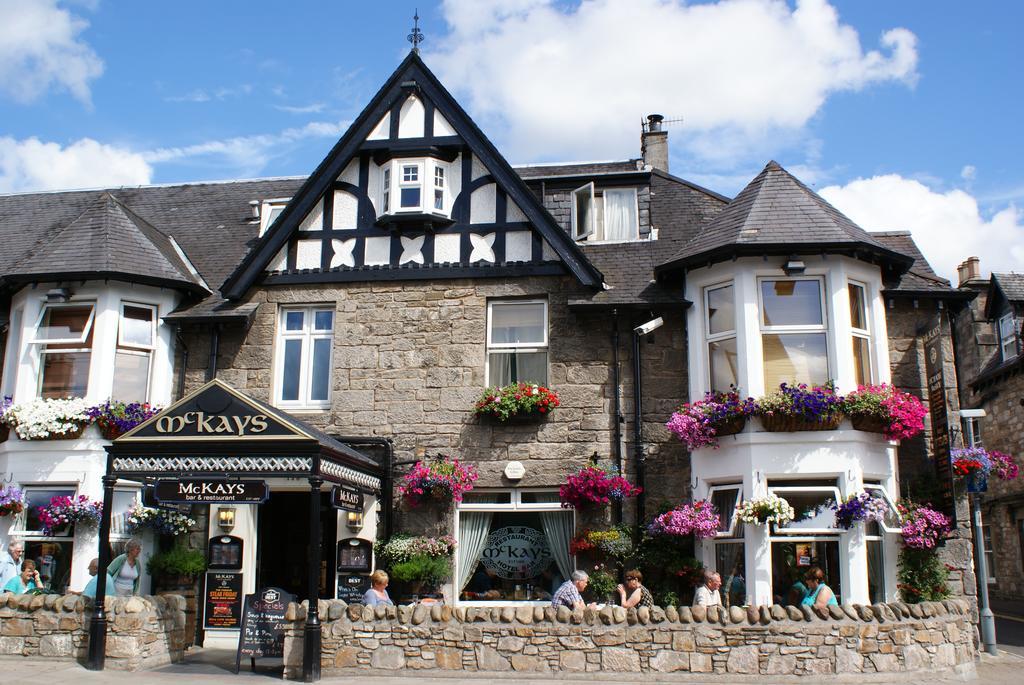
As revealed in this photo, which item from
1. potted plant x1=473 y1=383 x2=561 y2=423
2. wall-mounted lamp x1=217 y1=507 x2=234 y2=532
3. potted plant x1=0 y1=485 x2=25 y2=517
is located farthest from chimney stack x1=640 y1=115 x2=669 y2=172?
potted plant x1=0 y1=485 x2=25 y2=517

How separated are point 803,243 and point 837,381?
1986 mm

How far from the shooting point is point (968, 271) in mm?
33406

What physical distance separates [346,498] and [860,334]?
773 centimetres

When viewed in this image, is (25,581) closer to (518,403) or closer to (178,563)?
(178,563)

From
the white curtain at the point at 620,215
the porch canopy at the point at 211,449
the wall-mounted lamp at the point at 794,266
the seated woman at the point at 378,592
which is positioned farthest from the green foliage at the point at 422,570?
the wall-mounted lamp at the point at 794,266

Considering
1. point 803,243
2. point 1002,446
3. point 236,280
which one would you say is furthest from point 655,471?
point 1002,446

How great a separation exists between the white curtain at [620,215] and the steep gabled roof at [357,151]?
2.10 meters

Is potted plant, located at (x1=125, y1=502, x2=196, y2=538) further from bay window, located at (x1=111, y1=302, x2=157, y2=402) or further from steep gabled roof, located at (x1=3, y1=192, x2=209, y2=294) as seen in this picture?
steep gabled roof, located at (x1=3, y1=192, x2=209, y2=294)

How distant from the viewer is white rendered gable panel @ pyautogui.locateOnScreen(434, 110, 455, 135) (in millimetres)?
15430

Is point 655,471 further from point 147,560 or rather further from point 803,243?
point 147,560

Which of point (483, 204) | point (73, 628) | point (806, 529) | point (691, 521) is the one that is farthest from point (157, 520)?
point (806, 529)

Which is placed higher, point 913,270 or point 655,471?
point 913,270

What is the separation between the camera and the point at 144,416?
14.3 m

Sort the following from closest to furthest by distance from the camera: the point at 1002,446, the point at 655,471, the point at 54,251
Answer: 1. the point at 655,471
2. the point at 54,251
3. the point at 1002,446
